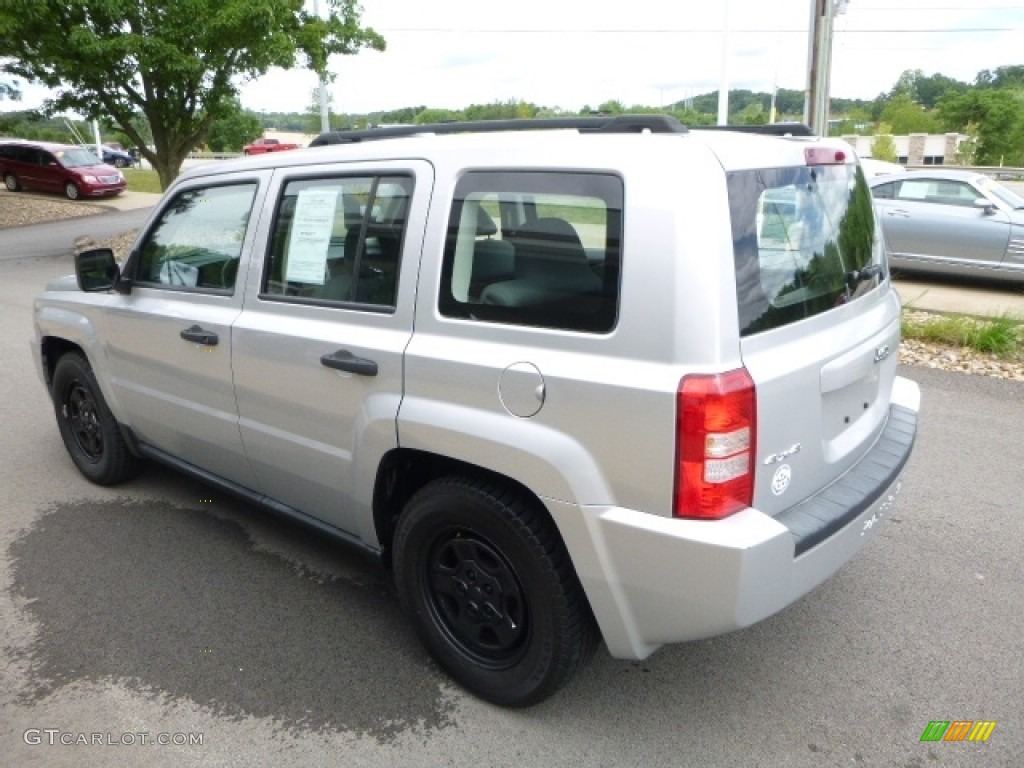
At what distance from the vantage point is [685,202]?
7.16ft

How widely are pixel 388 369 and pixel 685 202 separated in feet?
3.74

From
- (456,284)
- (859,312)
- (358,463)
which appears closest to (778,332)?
(859,312)

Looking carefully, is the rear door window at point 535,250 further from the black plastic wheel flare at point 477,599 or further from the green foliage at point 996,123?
the green foliage at point 996,123

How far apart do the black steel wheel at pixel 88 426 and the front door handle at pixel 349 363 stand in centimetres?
209

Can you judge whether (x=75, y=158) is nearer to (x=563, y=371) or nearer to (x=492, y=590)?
(x=492, y=590)

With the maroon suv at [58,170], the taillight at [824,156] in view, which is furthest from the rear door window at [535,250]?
the maroon suv at [58,170]

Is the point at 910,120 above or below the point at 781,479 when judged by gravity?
above

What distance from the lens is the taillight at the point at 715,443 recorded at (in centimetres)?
213

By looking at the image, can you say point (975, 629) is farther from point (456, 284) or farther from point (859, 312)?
point (456, 284)

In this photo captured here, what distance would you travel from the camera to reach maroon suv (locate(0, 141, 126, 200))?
83.3ft

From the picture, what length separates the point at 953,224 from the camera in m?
10.4

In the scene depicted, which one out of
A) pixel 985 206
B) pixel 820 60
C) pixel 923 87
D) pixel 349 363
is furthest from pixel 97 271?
pixel 923 87

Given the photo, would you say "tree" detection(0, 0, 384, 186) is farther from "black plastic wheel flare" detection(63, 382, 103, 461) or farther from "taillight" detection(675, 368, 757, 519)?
"taillight" detection(675, 368, 757, 519)
